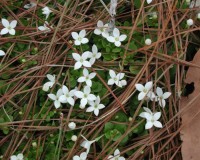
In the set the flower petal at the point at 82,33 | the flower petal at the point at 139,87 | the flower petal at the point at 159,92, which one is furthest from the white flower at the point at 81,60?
the flower petal at the point at 159,92

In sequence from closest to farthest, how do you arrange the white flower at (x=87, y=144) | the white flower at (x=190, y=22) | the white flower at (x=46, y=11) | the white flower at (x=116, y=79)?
the white flower at (x=87, y=144)
the white flower at (x=116, y=79)
the white flower at (x=190, y=22)
the white flower at (x=46, y=11)

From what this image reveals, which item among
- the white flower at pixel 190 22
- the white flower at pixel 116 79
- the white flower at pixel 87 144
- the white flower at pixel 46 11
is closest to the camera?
the white flower at pixel 87 144

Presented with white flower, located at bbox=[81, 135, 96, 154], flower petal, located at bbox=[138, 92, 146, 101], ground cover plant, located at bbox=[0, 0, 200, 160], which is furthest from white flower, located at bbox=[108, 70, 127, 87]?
white flower, located at bbox=[81, 135, 96, 154]

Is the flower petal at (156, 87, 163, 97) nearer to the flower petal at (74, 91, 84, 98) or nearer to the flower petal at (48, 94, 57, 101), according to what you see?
the flower petal at (74, 91, 84, 98)

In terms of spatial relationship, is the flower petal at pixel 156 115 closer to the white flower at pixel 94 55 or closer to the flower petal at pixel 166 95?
the flower petal at pixel 166 95

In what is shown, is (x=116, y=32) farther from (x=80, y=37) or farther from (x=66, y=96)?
(x=66, y=96)
